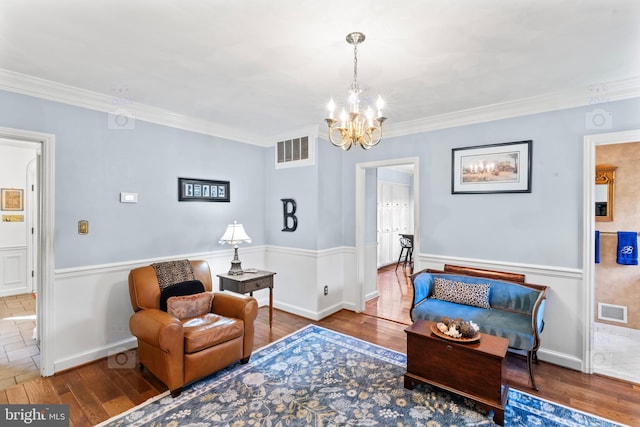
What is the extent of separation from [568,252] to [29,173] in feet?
25.5

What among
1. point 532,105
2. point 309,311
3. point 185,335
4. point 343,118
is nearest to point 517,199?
point 532,105

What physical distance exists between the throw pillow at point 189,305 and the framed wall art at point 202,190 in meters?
1.31

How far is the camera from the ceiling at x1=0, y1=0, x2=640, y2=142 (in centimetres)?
175

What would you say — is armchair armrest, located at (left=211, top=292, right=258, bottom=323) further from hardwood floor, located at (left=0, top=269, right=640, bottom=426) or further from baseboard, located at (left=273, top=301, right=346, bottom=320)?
baseboard, located at (left=273, top=301, right=346, bottom=320)

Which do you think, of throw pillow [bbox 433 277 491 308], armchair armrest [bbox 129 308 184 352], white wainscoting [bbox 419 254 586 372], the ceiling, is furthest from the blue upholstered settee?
armchair armrest [bbox 129 308 184 352]

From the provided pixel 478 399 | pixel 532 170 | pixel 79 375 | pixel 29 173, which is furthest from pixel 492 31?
pixel 29 173

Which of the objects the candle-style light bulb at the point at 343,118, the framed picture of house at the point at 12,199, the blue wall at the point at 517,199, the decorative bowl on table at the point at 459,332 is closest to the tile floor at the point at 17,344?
the framed picture of house at the point at 12,199

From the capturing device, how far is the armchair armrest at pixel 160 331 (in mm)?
2393

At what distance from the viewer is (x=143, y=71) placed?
2.52m

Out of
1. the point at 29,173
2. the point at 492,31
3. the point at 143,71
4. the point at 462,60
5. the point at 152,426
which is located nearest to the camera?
the point at 492,31

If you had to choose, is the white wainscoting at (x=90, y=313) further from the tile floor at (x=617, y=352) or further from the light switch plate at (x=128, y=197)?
the tile floor at (x=617, y=352)

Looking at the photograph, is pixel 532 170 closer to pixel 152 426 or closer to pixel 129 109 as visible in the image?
pixel 152 426

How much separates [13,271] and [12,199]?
1.20 metres

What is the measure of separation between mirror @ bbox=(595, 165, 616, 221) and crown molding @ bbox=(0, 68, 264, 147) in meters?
4.75
